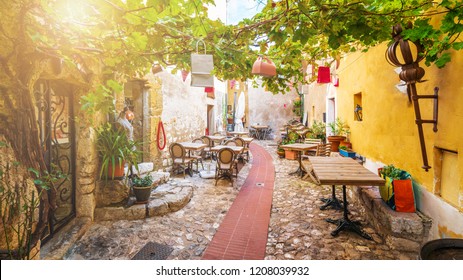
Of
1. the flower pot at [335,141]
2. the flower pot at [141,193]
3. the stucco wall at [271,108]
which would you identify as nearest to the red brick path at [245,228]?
the flower pot at [141,193]

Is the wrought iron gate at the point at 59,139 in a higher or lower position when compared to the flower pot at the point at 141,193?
higher

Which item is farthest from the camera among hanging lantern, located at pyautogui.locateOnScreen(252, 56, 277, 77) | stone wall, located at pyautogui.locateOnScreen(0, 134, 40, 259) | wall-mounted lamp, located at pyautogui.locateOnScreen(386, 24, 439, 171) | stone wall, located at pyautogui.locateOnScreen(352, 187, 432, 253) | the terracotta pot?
the terracotta pot

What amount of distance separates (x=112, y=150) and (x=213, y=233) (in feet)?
6.93

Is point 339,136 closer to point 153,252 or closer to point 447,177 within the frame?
point 447,177

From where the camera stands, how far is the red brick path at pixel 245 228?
3197mm

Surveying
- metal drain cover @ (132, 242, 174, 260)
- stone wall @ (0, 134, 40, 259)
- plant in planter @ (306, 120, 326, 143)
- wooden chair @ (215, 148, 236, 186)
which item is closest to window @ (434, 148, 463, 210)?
metal drain cover @ (132, 242, 174, 260)

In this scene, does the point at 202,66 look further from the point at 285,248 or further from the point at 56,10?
the point at 285,248

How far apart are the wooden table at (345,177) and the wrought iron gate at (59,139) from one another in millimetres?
3496

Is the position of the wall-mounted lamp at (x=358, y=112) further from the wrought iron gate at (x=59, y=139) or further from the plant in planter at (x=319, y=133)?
the wrought iron gate at (x=59, y=139)

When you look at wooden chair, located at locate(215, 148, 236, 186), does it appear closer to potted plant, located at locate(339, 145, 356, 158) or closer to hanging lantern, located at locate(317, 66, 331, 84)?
potted plant, located at locate(339, 145, 356, 158)

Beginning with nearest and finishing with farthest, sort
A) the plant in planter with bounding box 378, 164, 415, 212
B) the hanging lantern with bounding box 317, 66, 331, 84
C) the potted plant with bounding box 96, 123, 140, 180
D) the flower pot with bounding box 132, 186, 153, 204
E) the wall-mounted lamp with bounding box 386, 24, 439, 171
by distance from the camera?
the wall-mounted lamp with bounding box 386, 24, 439, 171, the plant in planter with bounding box 378, 164, 415, 212, the potted plant with bounding box 96, 123, 140, 180, the flower pot with bounding box 132, 186, 153, 204, the hanging lantern with bounding box 317, 66, 331, 84

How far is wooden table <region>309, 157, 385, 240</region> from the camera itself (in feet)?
10.8

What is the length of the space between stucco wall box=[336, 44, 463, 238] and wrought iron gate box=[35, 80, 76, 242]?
4480 millimetres
